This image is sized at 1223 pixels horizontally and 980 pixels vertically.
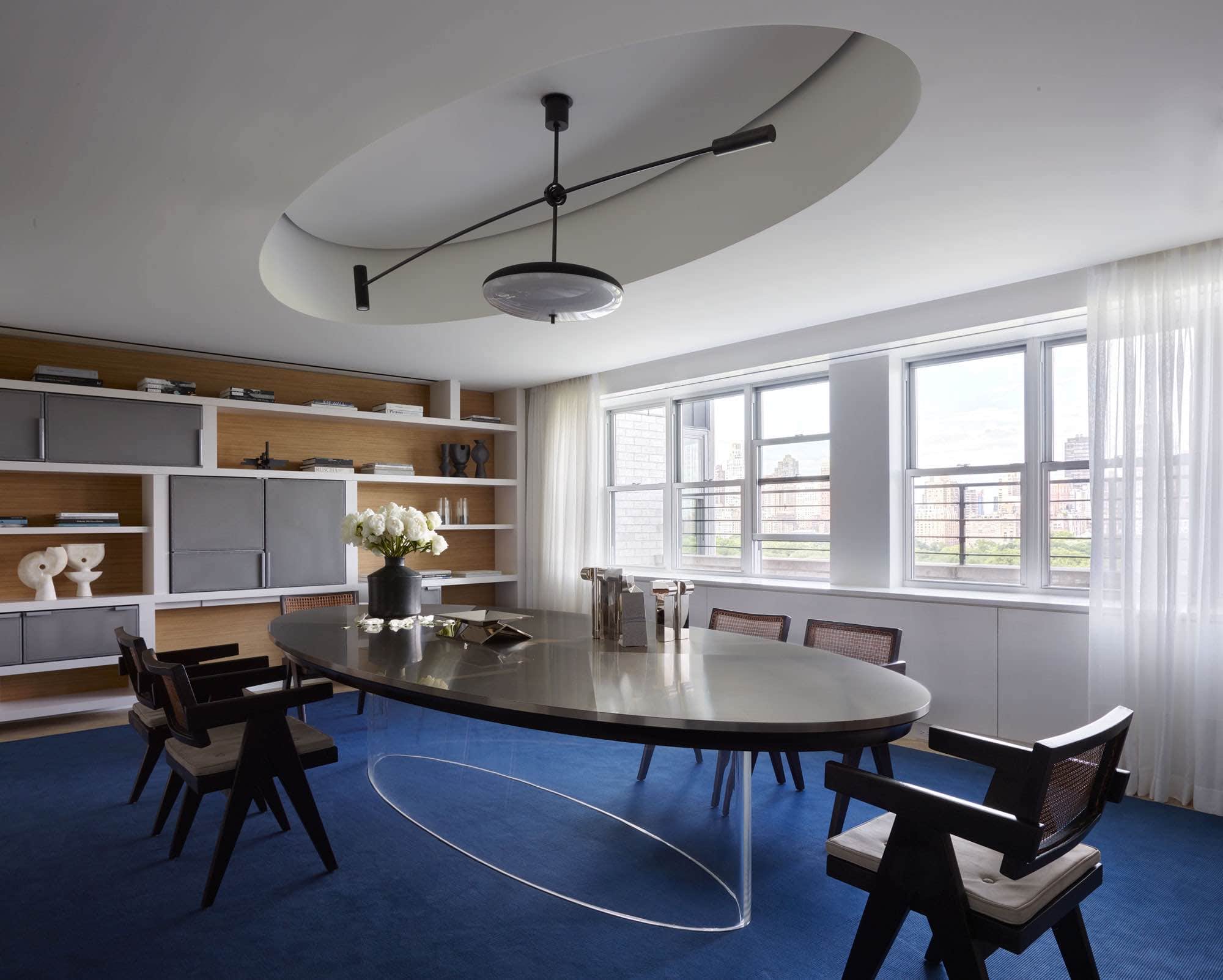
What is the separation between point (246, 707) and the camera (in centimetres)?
265

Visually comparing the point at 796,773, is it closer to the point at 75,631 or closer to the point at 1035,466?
the point at 1035,466

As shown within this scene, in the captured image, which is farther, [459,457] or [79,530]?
[459,457]

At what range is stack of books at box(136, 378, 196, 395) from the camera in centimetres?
546

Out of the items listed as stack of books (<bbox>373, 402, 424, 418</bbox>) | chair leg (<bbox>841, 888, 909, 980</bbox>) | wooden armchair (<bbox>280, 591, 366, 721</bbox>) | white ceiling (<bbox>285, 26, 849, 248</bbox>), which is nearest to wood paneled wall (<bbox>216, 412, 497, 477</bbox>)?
stack of books (<bbox>373, 402, 424, 418</bbox>)

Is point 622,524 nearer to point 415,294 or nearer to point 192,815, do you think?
point 415,294

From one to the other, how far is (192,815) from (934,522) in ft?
14.3

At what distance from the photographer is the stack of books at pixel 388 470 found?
→ 661 centimetres

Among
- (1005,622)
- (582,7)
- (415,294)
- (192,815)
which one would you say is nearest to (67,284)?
(415,294)

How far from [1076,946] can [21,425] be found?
5975 millimetres

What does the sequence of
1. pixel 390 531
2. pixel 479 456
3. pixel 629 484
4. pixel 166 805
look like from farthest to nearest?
pixel 479 456, pixel 629 484, pixel 390 531, pixel 166 805

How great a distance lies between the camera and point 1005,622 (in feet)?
14.0

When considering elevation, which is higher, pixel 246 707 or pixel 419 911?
pixel 246 707

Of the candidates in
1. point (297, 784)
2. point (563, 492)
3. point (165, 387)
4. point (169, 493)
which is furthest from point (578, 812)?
point (165, 387)

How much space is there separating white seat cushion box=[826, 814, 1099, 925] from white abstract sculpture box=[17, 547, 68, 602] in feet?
17.2
